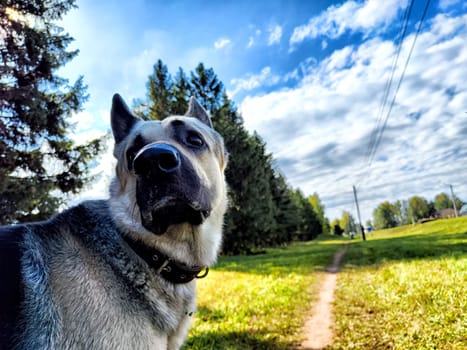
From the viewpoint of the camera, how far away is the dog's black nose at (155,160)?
6.57 ft

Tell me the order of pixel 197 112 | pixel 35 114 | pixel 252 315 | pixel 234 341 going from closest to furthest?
pixel 197 112
pixel 234 341
pixel 252 315
pixel 35 114

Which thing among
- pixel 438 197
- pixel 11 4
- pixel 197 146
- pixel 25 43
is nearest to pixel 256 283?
pixel 197 146

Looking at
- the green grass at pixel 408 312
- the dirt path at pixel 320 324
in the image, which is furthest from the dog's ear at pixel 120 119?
the green grass at pixel 408 312

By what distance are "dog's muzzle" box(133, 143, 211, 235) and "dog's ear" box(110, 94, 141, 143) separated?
1139 mm

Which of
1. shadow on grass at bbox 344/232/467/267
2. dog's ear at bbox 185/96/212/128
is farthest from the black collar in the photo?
shadow on grass at bbox 344/232/467/267

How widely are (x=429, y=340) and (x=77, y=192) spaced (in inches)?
543

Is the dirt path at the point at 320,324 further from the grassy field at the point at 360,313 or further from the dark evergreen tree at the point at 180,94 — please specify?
the dark evergreen tree at the point at 180,94

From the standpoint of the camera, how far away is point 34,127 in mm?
12359

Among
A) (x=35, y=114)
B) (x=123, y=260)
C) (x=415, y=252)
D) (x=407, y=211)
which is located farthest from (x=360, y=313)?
(x=407, y=211)

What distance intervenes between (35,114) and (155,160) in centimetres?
1252

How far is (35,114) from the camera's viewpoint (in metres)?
11.8

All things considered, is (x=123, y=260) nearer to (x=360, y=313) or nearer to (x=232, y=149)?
(x=360, y=313)

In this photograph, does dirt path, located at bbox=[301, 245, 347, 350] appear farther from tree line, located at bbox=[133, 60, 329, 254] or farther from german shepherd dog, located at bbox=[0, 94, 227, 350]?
tree line, located at bbox=[133, 60, 329, 254]

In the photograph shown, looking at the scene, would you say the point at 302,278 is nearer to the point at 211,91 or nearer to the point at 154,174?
the point at 154,174
